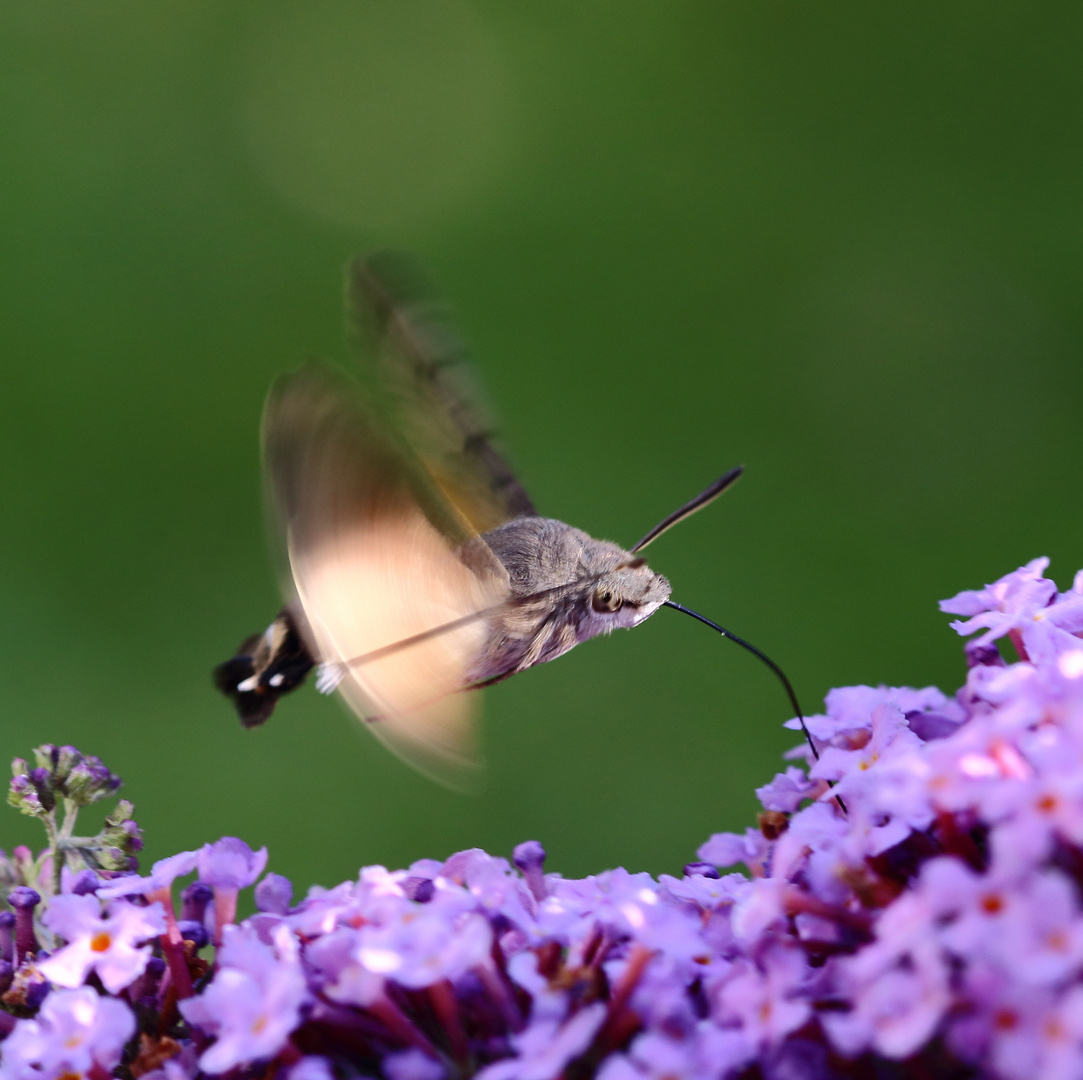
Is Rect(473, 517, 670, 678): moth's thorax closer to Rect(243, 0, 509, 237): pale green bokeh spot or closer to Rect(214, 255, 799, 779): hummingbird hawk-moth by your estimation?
Rect(214, 255, 799, 779): hummingbird hawk-moth

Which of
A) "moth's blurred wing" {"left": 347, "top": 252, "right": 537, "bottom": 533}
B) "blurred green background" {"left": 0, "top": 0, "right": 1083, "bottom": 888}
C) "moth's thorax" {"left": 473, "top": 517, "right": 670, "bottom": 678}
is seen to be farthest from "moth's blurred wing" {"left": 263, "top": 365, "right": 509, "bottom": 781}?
"blurred green background" {"left": 0, "top": 0, "right": 1083, "bottom": 888}

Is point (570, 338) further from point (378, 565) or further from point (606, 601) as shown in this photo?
point (378, 565)

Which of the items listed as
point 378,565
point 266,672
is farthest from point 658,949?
point 266,672

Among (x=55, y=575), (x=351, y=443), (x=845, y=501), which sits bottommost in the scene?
(x=351, y=443)

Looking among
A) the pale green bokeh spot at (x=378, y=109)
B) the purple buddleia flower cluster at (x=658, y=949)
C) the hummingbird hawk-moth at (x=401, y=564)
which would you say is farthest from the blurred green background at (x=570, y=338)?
the purple buddleia flower cluster at (x=658, y=949)

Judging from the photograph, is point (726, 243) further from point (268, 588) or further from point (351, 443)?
point (351, 443)

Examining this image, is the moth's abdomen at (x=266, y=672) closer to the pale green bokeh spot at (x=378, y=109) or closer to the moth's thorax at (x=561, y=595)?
the moth's thorax at (x=561, y=595)

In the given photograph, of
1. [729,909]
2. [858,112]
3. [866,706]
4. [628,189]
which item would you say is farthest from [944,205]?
[729,909]
